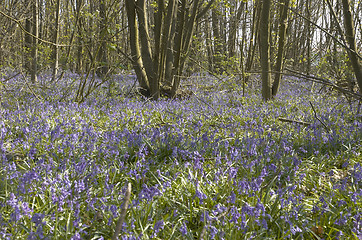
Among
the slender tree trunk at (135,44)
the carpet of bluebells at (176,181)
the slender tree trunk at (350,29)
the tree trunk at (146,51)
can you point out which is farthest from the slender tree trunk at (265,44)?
the slender tree trunk at (350,29)

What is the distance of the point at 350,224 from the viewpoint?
8.62 feet

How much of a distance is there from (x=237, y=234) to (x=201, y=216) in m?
0.39

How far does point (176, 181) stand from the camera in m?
3.42

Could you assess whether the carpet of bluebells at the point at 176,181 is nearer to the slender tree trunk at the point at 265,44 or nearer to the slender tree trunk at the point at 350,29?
the slender tree trunk at the point at 350,29

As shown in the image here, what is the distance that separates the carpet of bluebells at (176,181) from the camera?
→ 7.79ft

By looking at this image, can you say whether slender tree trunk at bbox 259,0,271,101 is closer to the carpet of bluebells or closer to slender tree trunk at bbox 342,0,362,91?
the carpet of bluebells

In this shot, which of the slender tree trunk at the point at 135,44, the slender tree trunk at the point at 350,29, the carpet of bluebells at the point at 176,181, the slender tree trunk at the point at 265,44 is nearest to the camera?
the carpet of bluebells at the point at 176,181

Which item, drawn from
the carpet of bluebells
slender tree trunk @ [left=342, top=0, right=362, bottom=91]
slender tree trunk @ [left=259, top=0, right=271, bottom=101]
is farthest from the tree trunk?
slender tree trunk @ [left=342, top=0, right=362, bottom=91]

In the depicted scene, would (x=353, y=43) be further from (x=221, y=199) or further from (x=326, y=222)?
(x=221, y=199)

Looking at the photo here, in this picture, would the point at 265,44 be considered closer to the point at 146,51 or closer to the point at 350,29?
the point at 146,51

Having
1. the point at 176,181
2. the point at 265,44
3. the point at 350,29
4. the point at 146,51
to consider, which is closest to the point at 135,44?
the point at 146,51

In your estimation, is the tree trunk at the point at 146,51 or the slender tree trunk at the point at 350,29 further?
the tree trunk at the point at 146,51

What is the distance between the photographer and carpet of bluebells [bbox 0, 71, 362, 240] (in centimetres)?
238

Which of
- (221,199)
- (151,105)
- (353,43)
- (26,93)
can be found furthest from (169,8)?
(221,199)
